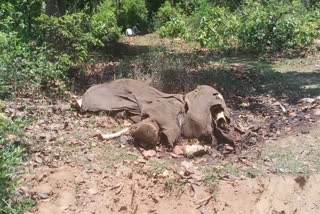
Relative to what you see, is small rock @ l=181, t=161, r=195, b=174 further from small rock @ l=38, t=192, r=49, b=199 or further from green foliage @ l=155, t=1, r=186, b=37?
green foliage @ l=155, t=1, r=186, b=37

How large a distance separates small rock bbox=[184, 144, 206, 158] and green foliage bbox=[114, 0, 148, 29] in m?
11.3

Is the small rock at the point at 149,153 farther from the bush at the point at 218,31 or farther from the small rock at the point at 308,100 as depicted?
the bush at the point at 218,31

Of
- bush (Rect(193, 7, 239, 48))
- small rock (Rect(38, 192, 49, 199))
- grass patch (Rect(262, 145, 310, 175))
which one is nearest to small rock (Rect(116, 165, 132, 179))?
small rock (Rect(38, 192, 49, 199))

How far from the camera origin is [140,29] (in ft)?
53.5

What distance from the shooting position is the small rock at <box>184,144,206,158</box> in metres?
4.82

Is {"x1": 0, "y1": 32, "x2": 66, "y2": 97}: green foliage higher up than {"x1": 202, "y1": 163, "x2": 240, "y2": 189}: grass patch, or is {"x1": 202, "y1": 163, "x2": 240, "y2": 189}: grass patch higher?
{"x1": 0, "y1": 32, "x2": 66, "y2": 97}: green foliage

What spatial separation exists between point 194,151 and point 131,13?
11688 millimetres

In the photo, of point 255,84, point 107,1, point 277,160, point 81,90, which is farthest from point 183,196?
point 107,1

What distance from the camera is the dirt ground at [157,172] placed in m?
4.16

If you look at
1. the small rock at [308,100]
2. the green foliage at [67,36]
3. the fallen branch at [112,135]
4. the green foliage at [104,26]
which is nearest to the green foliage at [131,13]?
the green foliage at [104,26]

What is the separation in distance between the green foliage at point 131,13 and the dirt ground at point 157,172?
10699 millimetres

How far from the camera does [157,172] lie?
441cm

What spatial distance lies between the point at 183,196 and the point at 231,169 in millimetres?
583

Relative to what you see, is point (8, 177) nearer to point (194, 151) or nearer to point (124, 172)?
point (124, 172)
